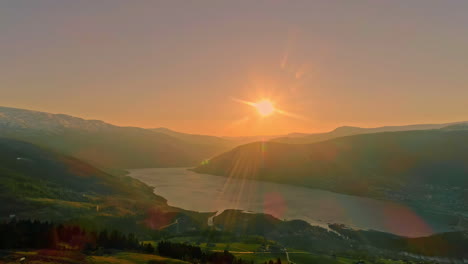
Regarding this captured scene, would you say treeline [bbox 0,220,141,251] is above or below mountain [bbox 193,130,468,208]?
below

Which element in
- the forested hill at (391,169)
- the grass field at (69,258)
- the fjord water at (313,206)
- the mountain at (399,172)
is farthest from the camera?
the forested hill at (391,169)

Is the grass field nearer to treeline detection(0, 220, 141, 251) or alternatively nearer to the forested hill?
treeline detection(0, 220, 141, 251)

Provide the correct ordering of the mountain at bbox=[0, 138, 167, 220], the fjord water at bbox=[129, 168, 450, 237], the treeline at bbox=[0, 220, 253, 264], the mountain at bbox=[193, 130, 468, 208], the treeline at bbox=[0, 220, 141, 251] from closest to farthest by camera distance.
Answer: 1. the treeline at bbox=[0, 220, 141, 251]
2. the treeline at bbox=[0, 220, 253, 264]
3. the mountain at bbox=[0, 138, 167, 220]
4. the fjord water at bbox=[129, 168, 450, 237]
5. the mountain at bbox=[193, 130, 468, 208]

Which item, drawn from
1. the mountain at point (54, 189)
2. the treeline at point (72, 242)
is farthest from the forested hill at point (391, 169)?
the treeline at point (72, 242)

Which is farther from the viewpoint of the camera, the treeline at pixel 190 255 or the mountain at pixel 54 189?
the mountain at pixel 54 189

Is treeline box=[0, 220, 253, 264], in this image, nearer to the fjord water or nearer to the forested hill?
the fjord water

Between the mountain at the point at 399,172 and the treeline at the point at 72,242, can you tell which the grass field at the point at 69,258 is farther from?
the mountain at the point at 399,172

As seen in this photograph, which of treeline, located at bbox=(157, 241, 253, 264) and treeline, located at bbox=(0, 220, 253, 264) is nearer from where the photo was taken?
treeline, located at bbox=(0, 220, 253, 264)

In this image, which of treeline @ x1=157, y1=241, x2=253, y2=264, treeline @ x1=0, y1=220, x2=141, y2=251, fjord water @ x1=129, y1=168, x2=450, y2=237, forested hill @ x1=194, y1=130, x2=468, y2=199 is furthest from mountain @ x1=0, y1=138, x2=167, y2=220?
forested hill @ x1=194, y1=130, x2=468, y2=199

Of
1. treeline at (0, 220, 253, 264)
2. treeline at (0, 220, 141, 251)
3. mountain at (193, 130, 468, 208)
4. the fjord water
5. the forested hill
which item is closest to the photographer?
treeline at (0, 220, 141, 251)

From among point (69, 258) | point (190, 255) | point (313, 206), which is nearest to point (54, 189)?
point (190, 255)
